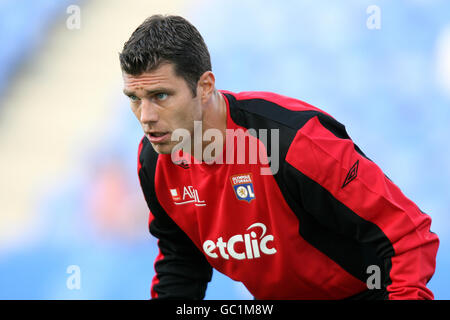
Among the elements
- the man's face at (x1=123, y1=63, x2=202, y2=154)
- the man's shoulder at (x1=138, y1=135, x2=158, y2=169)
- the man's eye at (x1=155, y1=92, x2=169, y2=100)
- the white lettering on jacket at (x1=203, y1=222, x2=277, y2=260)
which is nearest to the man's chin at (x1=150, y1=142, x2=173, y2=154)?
the man's face at (x1=123, y1=63, x2=202, y2=154)

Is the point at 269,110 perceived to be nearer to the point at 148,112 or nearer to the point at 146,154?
the point at 148,112

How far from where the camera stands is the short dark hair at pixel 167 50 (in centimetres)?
202

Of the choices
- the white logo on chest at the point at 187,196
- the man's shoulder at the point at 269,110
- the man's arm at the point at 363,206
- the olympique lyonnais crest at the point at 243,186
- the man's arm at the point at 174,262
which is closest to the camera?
the man's arm at the point at 363,206

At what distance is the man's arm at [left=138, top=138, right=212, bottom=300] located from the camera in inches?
94.7

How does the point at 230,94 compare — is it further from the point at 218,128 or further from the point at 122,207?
the point at 122,207

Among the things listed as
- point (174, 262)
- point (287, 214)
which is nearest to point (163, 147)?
point (287, 214)

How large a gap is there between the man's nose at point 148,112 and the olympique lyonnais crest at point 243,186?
34 cm

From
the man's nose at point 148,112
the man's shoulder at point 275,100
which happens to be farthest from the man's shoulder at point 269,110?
the man's nose at point 148,112

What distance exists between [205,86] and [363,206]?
0.68m

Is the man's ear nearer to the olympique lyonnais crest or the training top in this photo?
the training top

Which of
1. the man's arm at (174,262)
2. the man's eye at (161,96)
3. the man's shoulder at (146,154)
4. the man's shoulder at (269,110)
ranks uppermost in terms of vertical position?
the man's eye at (161,96)

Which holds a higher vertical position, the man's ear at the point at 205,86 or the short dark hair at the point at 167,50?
the short dark hair at the point at 167,50

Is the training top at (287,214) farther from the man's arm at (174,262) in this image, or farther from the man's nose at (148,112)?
the man's nose at (148,112)
